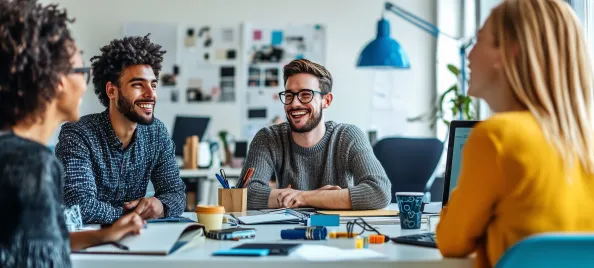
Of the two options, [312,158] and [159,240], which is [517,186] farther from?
[312,158]

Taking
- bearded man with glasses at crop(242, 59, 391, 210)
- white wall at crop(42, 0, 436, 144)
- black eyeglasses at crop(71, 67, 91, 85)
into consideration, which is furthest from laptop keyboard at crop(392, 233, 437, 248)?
white wall at crop(42, 0, 436, 144)


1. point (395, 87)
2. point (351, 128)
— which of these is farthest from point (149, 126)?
point (395, 87)

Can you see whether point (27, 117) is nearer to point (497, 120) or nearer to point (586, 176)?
point (497, 120)

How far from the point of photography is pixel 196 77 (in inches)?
269

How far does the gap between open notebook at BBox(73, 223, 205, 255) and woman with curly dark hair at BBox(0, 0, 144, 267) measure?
3cm

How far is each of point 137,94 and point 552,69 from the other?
1663mm

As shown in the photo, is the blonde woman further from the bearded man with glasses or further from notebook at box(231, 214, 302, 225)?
the bearded man with glasses

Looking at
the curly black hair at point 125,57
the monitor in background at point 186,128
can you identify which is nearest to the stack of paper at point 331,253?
the curly black hair at point 125,57

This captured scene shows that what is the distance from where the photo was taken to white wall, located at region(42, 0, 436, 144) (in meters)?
6.48

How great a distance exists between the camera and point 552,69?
4.77 ft

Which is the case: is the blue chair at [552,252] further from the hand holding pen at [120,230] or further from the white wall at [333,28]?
the white wall at [333,28]

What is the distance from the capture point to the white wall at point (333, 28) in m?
6.48

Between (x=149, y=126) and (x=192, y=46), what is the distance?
406cm

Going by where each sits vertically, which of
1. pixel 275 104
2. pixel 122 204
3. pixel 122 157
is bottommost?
pixel 122 204
